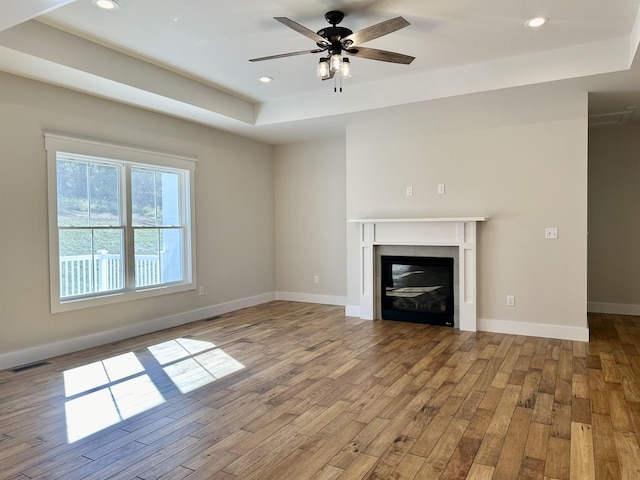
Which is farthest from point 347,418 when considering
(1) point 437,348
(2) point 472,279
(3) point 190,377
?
(2) point 472,279

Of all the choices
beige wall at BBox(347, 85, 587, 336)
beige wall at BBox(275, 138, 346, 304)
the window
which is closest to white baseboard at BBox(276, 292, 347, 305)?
beige wall at BBox(275, 138, 346, 304)

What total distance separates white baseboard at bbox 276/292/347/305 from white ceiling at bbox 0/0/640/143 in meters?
2.85

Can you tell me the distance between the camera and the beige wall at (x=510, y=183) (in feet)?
15.0

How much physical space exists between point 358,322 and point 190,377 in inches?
98.3

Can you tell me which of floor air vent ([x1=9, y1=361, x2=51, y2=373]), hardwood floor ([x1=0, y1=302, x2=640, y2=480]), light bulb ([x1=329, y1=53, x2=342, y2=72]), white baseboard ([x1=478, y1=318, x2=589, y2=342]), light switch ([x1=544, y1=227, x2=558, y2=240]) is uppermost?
light bulb ([x1=329, y1=53, x2=342, y2=72])

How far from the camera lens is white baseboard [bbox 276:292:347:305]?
6.72m

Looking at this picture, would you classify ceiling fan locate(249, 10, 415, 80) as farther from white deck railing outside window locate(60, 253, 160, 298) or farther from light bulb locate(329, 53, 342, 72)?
white deck railing outside window locate(60, 253, 160, 298)

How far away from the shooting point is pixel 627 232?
5773 mm

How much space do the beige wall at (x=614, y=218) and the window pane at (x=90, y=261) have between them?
6.20m

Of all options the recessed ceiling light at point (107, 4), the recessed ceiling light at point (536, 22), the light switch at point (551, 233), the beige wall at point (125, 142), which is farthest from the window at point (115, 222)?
the light switch at point (551, 233)

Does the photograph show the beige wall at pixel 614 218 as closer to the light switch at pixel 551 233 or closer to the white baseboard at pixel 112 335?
the light switch at pixel 551 233

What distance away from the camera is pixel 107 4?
10.3 ft

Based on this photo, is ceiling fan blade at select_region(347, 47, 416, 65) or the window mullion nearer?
ceiling fan blade at select_region(347, 47, 416, 65)

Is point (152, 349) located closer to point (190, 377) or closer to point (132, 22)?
point (190, 377)
